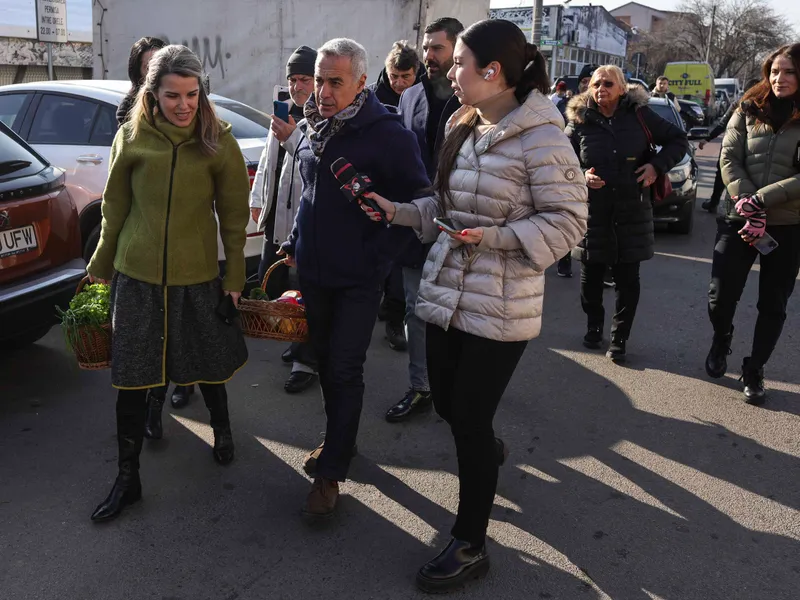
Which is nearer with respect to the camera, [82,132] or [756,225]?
[756,225]

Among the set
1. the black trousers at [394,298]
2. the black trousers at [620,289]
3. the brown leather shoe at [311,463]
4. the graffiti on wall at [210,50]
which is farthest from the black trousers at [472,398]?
the graffiti on wall at [210,50]

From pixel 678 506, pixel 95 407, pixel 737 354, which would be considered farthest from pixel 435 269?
pixel 737 354

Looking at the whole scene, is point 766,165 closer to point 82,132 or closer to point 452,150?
point 452,150

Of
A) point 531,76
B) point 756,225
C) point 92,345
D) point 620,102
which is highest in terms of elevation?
point 531,76

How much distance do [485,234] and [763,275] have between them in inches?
112

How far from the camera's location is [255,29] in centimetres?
1123

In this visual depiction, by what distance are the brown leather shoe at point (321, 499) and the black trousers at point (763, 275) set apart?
2.84m

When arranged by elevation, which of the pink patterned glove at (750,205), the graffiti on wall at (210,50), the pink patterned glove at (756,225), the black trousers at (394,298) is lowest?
the black trousers at (394,298)

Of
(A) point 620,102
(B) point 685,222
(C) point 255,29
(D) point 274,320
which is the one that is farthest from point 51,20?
(D) point 274,320

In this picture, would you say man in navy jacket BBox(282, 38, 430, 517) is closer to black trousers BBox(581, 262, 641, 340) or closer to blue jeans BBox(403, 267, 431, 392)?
blue jeans BBox(403, 267, 431, 392)

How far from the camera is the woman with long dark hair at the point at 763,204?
15.2ft

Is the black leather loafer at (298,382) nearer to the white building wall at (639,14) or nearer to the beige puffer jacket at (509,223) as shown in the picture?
the beige puffer jacket at (509,223)

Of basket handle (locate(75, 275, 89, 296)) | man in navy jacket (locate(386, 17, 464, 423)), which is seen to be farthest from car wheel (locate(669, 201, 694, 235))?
basket handle (locate(75, 275, 89, 296))

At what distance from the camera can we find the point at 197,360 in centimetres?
364
